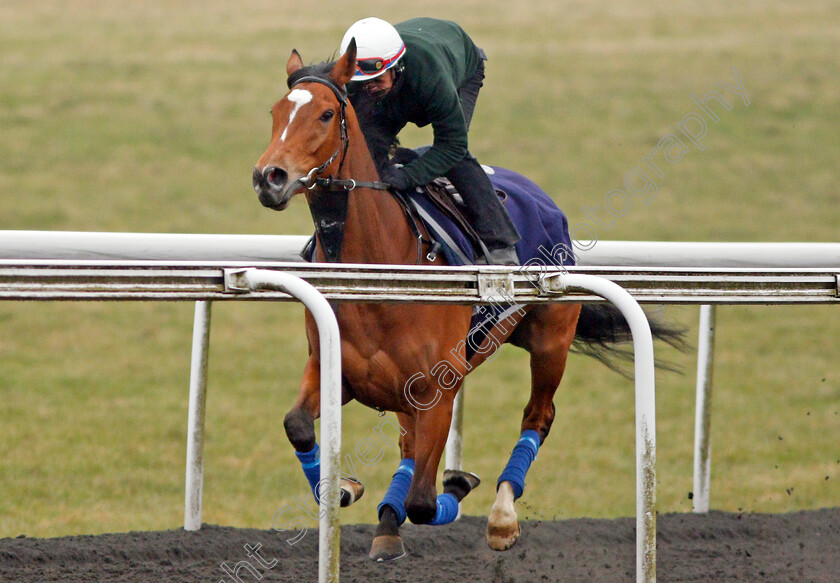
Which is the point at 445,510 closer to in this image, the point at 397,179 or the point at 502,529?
the point at 502,529

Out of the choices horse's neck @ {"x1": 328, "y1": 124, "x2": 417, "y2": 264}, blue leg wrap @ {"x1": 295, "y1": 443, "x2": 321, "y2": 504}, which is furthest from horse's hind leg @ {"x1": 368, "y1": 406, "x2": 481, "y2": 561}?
horse's neck @ {"x1": 328, "y1": 124, "x2": 417, "y2": 264}

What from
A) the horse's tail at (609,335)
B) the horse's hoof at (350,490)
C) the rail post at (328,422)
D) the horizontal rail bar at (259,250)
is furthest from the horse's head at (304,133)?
the horse's tail at (609,335)

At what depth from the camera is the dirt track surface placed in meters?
3.55

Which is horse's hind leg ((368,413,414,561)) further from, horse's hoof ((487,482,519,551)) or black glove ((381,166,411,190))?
black glove ((381,166,411,190))

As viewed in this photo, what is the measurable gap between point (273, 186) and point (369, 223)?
47cm

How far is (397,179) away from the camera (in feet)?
10.9

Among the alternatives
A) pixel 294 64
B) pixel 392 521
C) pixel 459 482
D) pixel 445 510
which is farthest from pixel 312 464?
pixel 294 64

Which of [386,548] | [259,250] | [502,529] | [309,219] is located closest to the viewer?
[386,548]

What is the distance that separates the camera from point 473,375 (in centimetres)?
887

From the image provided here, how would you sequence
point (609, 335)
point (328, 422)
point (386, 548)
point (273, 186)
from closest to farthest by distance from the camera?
point (328, 422), point (273, 186), point (386, 548), point (609, 335)

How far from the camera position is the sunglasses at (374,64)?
10.3 ft

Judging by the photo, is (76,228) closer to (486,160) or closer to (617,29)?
(486,160)

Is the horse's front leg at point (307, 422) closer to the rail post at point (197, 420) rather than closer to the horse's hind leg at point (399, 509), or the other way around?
the horse's hind leg at point (399, 509)

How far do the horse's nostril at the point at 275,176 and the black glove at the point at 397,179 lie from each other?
557mm
